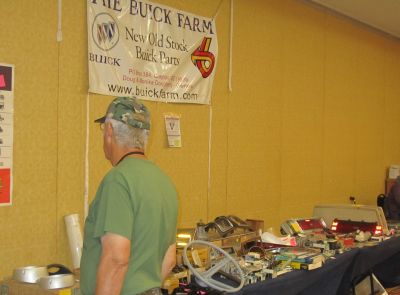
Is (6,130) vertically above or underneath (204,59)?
underneath

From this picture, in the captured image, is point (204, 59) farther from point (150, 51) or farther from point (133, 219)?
point (133, 219)

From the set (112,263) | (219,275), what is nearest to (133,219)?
(112,263)

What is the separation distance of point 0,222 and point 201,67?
1894 mm

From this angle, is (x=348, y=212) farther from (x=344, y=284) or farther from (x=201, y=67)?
(x=201, y=67)

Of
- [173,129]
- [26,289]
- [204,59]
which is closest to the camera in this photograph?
[26,289]

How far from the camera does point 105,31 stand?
322 cm

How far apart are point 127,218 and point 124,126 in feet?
1.17

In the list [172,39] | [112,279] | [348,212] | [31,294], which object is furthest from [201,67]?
[112,279]

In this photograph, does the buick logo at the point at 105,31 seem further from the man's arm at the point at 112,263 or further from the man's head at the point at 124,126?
the man's arm at the point at 112,263

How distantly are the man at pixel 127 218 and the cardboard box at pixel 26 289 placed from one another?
59cm

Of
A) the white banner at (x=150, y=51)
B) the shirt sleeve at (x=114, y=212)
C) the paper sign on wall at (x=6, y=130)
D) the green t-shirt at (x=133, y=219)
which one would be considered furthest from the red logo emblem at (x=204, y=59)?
the shirt sleeve at (x=114, y=212)

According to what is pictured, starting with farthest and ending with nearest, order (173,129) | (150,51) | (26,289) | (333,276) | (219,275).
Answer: (173,129)
(150,51)
(333,276)
(219,275)
(26,289)

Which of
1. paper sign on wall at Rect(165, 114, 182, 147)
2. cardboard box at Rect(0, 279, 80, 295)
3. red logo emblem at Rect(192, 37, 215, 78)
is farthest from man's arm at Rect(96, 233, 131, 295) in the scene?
red logo emblem at Rect(192, 37, 215, 78)

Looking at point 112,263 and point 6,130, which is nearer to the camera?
point 112,263
